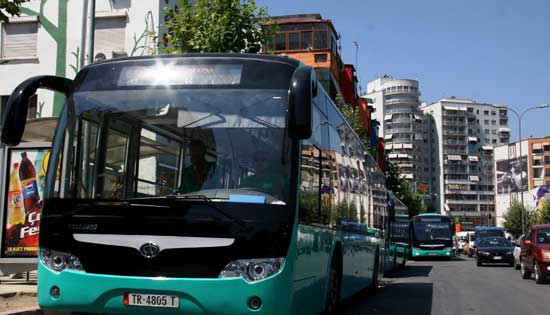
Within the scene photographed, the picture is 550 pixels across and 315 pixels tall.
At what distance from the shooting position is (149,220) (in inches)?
241

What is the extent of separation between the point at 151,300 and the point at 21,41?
2137cm

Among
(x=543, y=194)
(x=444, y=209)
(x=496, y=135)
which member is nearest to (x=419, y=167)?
(x=444, y=209)

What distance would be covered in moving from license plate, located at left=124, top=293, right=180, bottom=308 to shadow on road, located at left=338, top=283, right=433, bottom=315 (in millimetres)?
3929

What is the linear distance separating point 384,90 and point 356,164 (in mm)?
149455

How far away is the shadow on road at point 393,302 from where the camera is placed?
11.4 metres

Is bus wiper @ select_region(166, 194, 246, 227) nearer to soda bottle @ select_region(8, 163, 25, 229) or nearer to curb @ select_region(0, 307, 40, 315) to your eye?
curb @ select_region(0, 307, 40, 315)

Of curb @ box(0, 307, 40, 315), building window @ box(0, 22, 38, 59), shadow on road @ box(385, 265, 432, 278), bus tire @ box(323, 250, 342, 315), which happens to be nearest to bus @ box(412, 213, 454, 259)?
shadow on road @ box(385, 265, 432, 278)

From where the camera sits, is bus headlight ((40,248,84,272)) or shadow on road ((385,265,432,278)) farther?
shadow on road ((385,265,432,278))

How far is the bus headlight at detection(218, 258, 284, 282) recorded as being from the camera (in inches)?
235

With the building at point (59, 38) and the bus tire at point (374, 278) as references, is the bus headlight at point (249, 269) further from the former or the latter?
the building at point (59, 38)

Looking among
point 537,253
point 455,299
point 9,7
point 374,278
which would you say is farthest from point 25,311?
point 537,253

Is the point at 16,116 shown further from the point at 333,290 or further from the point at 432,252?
the point at 432,252

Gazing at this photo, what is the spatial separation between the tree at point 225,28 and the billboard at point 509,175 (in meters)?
124

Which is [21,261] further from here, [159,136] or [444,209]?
[444,209]
